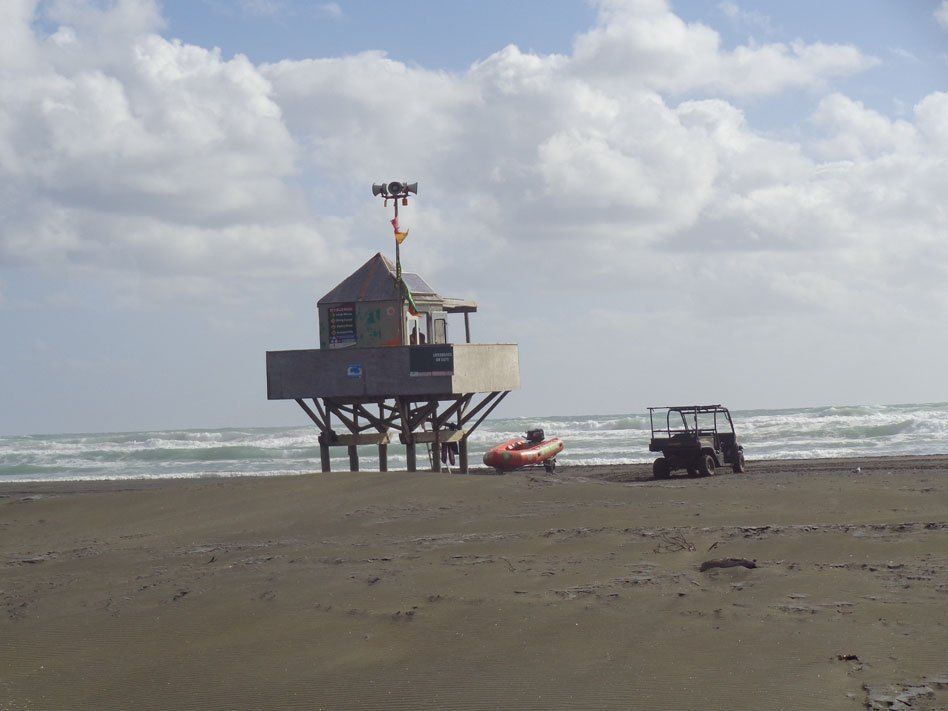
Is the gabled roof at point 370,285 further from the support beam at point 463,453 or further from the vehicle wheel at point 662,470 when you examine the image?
the vehicle wheel at point 662,470

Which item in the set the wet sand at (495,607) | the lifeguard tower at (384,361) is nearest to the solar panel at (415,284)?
the lifeguard tower at (384,361)

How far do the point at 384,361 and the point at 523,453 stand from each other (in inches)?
287

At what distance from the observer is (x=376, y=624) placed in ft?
25.5

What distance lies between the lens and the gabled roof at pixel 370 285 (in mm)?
22844

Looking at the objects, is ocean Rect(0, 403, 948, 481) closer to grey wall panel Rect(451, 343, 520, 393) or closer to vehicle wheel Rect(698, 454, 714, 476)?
grey wall panel Rect(451, 343, 520, 393)

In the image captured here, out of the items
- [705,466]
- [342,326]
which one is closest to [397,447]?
[342,326]

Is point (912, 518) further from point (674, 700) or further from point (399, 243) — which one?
point (399, 243)

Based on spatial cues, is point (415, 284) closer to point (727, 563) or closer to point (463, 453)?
point (463, 453)

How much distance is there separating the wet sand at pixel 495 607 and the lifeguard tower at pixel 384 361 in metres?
8.91

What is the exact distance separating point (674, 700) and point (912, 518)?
597cm

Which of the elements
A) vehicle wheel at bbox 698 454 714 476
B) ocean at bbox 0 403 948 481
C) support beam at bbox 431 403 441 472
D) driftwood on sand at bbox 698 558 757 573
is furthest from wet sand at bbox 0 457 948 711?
ocean at bbox 0 403 948 481

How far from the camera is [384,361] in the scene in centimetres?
2214

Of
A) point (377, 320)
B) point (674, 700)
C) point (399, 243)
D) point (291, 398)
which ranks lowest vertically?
point (674, 700)

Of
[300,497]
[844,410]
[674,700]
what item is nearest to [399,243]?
[300,497]
